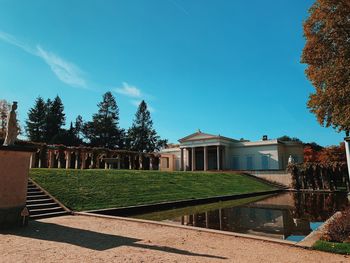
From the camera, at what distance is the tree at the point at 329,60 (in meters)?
13.1

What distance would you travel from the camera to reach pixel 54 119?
58812 mm

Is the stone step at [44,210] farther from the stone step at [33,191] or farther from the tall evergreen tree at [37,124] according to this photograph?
the tall evergreen tree at [37,124]

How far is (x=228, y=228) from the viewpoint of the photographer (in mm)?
9602

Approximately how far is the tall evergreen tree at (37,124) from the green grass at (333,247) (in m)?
58.4

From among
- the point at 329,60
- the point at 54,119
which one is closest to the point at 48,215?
the point at 329,60

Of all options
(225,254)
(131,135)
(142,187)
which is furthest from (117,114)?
(225,254)

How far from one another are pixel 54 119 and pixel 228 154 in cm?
3610

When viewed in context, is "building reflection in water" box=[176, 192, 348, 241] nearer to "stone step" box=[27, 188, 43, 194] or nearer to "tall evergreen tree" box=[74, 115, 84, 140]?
"stone step" box=[27, 188, 43, 194]

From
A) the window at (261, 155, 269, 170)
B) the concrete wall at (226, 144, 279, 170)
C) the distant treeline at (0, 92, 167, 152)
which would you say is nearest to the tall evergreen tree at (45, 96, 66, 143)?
the distant treeline at (0, 92, 167, 152)

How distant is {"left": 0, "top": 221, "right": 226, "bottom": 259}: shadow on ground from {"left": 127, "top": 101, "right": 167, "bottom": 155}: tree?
5676cm

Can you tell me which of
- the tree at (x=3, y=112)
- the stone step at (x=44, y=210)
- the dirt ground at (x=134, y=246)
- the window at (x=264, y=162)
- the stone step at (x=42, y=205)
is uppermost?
the tree at (x=3, y=112)

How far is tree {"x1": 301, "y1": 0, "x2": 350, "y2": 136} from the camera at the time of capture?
13.1 meters

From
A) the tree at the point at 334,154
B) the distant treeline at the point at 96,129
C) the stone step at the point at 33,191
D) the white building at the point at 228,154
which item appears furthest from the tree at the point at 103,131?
the stone step at the point at 33,191

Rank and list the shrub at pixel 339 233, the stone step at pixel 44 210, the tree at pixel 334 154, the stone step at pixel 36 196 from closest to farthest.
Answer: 1. the shrub at pixel 339 233
2. the stone step at pixel 44 210
3. the stone step at pixel 36 196
4. the tree at pixel 334 154
